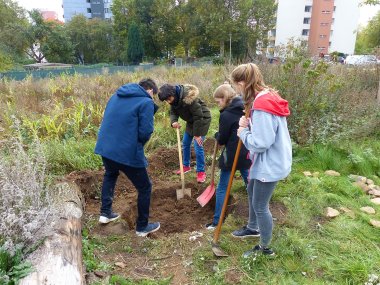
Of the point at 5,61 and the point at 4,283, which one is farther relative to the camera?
the point at 5,61

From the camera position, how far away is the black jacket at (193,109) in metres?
4.05

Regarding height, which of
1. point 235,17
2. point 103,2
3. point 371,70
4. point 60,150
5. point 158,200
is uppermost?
point 103,2

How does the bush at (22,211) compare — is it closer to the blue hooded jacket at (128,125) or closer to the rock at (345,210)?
the blue hooded jacket at (128,125)

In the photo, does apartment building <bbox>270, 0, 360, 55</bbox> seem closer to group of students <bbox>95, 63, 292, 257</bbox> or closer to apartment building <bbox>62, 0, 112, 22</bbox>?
apartment building <bbox>62, 0, 112, 22</bbox>

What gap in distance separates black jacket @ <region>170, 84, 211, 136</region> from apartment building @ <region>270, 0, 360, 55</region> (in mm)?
43450

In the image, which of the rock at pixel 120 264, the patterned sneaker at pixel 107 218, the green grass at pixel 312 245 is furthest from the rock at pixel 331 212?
the patterned sneaker at pixel 107 218

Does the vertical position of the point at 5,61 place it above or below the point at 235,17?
below

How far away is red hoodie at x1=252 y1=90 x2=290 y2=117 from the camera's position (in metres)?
2.14

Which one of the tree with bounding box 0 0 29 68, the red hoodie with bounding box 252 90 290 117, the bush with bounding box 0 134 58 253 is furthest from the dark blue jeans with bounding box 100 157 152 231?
the tree with bounding box 0 0 29 68

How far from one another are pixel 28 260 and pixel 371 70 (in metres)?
7.76

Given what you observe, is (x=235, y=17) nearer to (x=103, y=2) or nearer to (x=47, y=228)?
(x=47, y=228)

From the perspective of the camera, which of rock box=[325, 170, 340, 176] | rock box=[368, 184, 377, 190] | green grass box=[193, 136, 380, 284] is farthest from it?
rock box=[325, 170, 340, 176]

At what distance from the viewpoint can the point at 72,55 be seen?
38.8 meters

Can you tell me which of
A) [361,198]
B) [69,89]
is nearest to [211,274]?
[361,198]
